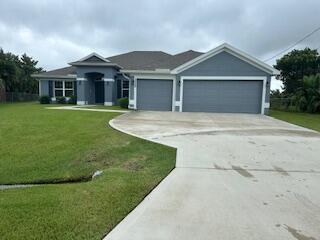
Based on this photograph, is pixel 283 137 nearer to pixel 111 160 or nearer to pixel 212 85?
pixel 111 160

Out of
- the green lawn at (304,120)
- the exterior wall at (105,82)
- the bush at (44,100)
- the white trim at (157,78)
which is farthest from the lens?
the bush at (44,100)

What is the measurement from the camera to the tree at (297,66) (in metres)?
32.3

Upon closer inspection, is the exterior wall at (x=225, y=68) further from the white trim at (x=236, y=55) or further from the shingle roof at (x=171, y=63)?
the shingle roof at (x=171, y=63)

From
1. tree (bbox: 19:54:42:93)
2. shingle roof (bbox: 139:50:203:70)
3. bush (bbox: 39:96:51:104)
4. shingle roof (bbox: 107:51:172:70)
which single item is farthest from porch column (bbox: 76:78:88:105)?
tree (bbox: 19:54:42:93)

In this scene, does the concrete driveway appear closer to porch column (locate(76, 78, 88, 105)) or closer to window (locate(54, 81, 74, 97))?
porch column (locate(76, 78, 88, 105))

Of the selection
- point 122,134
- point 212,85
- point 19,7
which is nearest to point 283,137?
point 122,134

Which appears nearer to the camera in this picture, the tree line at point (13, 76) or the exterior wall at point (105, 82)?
the exterior wall at point (105, 82)

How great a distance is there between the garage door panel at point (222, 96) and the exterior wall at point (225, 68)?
544 millimetres

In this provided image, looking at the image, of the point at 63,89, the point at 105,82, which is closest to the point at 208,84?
Result: the point at 105,82

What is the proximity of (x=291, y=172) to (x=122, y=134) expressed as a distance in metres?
5.43

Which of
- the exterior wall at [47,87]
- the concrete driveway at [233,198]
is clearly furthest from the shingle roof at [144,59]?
the concrete driveway at [233,198]

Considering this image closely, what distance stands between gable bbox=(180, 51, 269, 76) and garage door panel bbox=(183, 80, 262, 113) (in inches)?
21.8

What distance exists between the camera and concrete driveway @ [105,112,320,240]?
122 inches

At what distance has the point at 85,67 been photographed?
2439 cm
